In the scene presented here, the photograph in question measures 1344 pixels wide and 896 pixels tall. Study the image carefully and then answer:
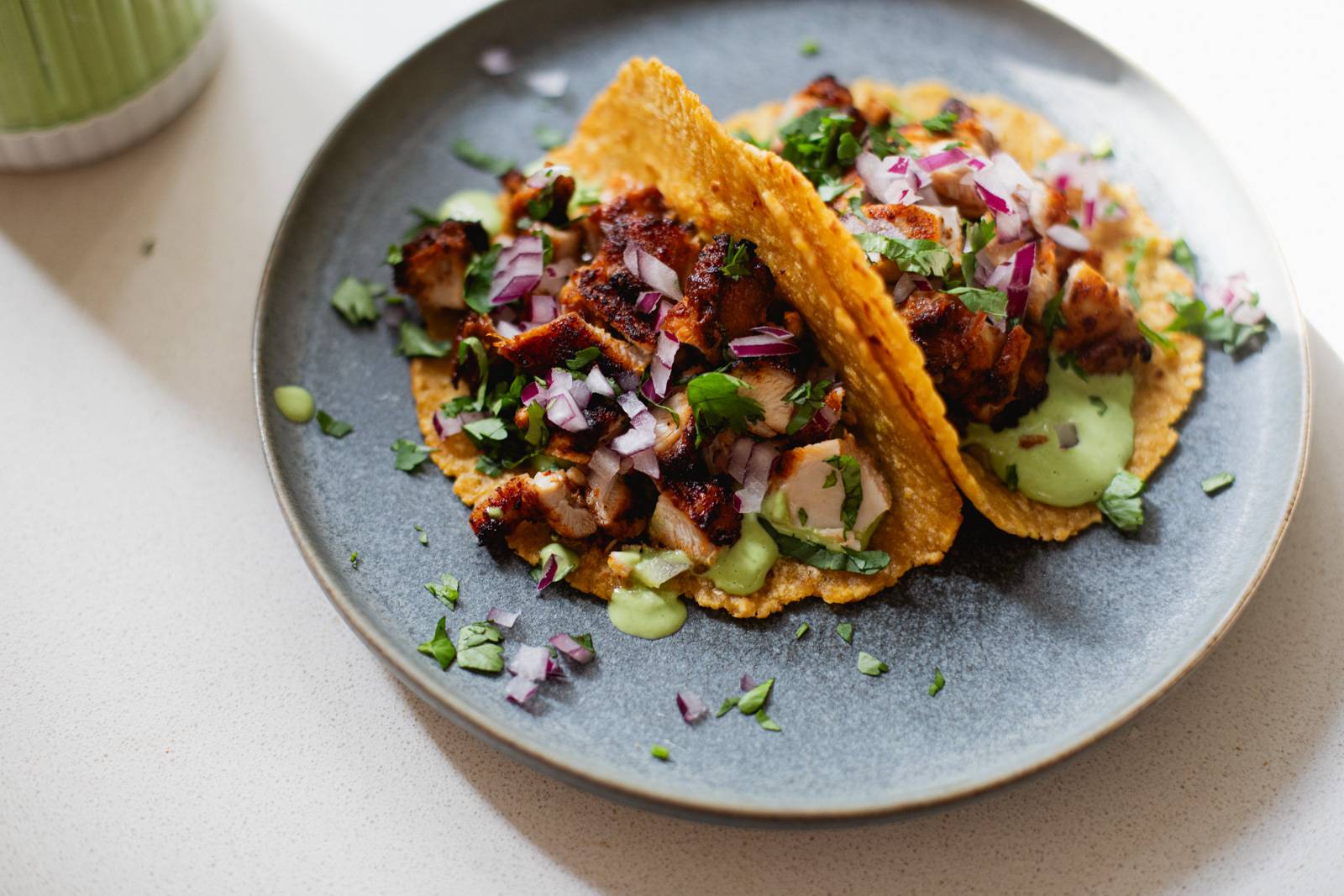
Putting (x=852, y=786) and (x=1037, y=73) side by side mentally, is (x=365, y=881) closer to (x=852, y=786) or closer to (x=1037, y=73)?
(x=852, y=786)

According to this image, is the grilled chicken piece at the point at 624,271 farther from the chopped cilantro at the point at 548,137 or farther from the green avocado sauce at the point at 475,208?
the chopped cilantro at the point at 548,137

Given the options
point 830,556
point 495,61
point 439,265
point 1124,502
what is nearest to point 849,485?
point 830,556

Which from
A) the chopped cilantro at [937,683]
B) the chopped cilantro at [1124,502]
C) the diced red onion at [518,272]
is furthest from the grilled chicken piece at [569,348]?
the chopped cilantro at [1124,502]

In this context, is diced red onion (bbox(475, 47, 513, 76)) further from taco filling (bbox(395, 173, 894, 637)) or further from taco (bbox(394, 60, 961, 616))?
taco filling (bbox(395, 173, 894, 637))

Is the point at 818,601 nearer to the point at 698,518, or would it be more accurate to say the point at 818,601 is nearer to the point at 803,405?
the point at 698,518

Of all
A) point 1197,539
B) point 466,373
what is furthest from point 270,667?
point 1197,539

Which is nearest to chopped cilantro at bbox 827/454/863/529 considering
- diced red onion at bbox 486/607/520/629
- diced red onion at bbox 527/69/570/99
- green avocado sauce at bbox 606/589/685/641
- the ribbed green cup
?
green avocado sauce at bbox 606/589/685/641

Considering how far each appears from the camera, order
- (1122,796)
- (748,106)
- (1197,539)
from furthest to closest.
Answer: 1. (748,106)
2. (1197,539)
3. (1122,796)
